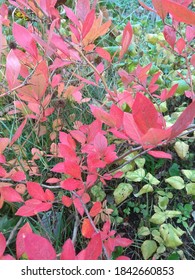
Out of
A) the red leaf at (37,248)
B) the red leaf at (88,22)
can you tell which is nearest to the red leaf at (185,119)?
the red leaf at (37,248)

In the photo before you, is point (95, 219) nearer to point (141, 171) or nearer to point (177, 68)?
point (141, 171)

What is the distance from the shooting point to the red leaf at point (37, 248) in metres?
0.46

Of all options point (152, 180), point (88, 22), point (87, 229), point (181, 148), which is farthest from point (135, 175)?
point (88, 22)

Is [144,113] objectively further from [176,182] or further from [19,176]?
[176,182]

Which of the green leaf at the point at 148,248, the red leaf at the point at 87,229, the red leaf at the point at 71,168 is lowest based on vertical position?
the green leaf at the point at 148,248

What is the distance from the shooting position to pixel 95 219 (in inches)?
32.3

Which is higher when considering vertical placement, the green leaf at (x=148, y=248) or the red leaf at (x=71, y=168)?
the red leaf at (x=71, y=168)

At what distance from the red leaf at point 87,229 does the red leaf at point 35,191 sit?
0.31 feet

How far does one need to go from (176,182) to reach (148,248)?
181mm

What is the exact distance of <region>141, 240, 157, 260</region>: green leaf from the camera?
83 cm

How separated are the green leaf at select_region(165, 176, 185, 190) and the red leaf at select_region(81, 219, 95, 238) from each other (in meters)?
0.28

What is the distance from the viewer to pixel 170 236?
0.83 metres

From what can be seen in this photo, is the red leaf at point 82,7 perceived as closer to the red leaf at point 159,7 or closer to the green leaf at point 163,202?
the red leaf at point 159,7
